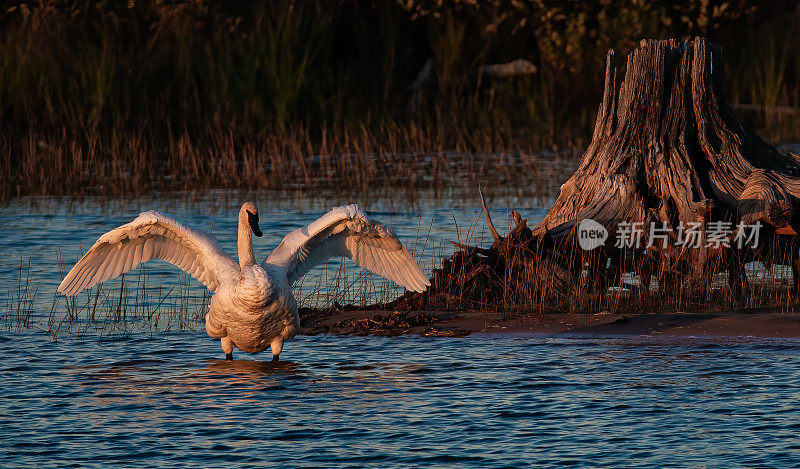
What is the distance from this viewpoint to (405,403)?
868 centimetres

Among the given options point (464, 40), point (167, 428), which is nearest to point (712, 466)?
point (167, 428)

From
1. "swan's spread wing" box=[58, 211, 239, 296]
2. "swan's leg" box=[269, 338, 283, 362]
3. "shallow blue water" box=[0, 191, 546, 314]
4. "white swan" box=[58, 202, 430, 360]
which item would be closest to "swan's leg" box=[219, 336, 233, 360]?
"white swan" box=[58, 202, 430, 360]

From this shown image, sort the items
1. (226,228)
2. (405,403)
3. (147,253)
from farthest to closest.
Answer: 1. (226,228)
2. (147,253)
3. (405,403)

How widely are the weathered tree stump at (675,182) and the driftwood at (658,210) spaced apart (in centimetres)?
1

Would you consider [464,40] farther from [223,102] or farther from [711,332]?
[711,332]

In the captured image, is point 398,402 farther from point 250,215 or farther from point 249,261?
point 250,215

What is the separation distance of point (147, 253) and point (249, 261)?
1.15 metres

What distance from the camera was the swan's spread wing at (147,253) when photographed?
992cm

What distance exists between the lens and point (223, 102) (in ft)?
77.3

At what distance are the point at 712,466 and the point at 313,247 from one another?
13.5ft

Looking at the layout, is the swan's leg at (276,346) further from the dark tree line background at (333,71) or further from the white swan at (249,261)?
the dark tree line background at (333,71)

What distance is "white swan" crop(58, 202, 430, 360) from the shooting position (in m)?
9.54

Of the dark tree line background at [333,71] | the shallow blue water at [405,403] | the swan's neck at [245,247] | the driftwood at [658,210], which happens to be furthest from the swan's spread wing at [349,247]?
the dark tree line background at [333,71]

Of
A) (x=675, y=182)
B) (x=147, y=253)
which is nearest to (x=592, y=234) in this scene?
(x=675, y=182)
